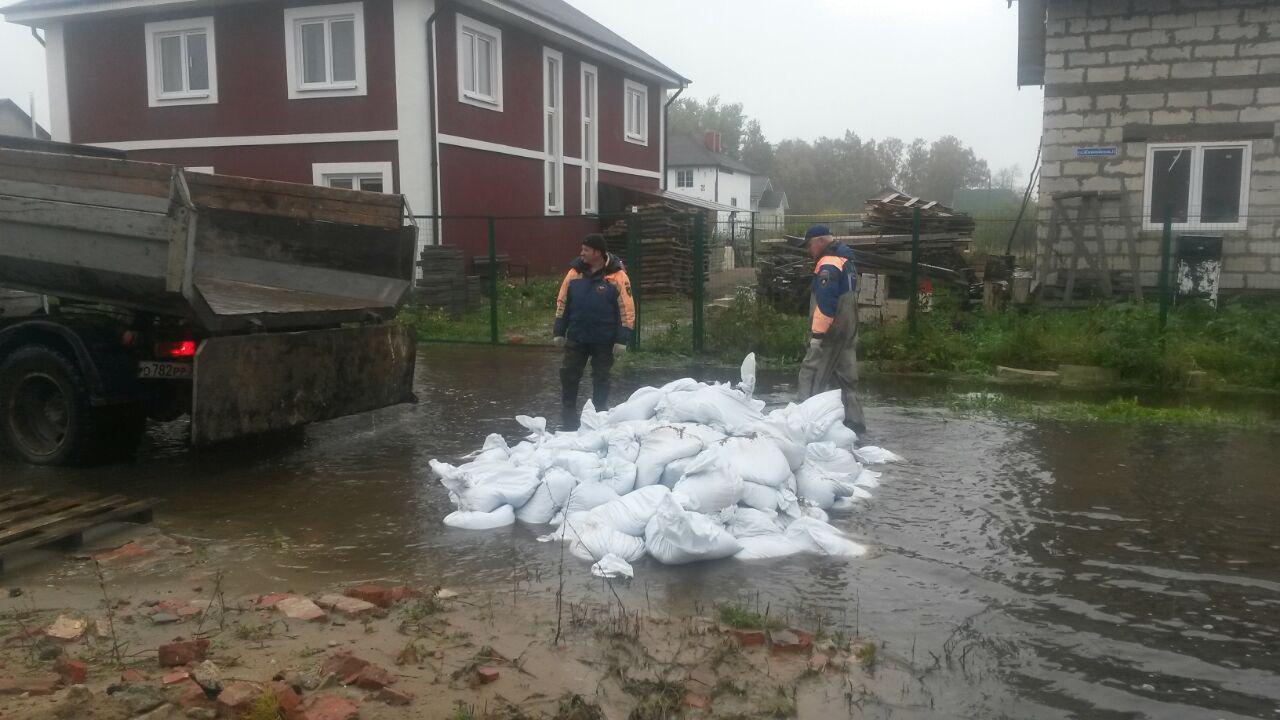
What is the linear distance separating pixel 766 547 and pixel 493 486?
5.62ft

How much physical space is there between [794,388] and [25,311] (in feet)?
23.5

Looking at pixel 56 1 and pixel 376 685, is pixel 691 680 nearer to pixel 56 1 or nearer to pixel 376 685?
pixel 376 685

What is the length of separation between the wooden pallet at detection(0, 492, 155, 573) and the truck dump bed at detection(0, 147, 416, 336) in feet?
4.36

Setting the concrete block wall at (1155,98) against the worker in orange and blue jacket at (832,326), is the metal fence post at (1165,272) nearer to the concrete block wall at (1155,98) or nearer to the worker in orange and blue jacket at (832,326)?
the concrete block wall at (1155,98)

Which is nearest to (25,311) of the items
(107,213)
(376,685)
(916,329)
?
(107,213)

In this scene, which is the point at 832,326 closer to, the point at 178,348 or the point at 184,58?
the point at 178,348

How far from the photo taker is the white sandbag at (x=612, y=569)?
5105 mm

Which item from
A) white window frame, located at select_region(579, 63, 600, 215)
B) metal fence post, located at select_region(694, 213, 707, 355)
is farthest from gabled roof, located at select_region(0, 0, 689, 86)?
metal fence post, located at select_region(694, 213, 707, 355)

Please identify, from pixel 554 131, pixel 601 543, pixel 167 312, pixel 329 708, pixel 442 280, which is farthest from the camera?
pixel 554 131

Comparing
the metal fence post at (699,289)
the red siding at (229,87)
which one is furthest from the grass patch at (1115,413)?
the red siding at (229,87)

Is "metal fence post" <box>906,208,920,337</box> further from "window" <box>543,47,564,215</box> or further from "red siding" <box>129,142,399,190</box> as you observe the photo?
"window" <box>543,47,564,215</box>

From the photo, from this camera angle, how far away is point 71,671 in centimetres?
372

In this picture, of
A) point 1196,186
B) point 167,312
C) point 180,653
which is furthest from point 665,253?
point 180,653

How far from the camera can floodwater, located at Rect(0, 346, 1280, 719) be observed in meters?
4.04
